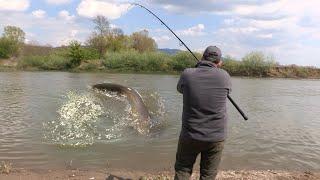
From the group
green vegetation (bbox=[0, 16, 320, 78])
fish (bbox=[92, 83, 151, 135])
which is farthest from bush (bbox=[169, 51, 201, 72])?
fish (bbox=[92, 83, 151, 135])

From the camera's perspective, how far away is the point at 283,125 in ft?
54.4

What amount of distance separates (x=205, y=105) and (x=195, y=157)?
76 cm

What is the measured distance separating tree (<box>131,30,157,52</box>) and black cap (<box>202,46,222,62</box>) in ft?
268

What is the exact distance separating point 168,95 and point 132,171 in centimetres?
1608

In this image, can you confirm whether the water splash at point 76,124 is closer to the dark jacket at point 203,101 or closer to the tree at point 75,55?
the dark jacket at point 203,101

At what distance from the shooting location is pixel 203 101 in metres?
6.02

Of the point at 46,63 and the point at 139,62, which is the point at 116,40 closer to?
the point at 46,63

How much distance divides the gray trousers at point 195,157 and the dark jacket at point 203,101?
0.39 feet

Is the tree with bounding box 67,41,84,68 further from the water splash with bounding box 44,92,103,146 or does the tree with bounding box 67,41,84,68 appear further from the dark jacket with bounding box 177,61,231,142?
the dark jacket with bounding box 177,61,231,142

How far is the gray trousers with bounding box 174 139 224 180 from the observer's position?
6.16 metres

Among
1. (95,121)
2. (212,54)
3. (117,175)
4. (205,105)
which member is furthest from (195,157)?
(95,121)

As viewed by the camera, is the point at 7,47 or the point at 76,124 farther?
the point at 7,47

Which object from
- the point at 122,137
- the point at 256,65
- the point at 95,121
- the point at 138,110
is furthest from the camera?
the point at 256,65

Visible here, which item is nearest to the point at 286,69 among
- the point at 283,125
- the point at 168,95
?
the point at 168,95
